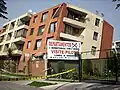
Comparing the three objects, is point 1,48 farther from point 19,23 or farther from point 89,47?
point 89,47

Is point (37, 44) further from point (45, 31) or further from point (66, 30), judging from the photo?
point (66, 30)

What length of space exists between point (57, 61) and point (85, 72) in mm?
5116

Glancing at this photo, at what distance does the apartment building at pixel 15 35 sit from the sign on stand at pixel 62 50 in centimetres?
2712

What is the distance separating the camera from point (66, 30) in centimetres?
4462

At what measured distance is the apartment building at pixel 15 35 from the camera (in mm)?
58250

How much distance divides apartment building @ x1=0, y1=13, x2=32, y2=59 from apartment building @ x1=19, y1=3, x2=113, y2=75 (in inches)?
177

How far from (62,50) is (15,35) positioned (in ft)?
113

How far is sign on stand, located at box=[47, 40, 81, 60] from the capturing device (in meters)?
30.8

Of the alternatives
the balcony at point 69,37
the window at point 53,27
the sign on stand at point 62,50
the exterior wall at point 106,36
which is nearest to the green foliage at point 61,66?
the sign on stand at point 62,50

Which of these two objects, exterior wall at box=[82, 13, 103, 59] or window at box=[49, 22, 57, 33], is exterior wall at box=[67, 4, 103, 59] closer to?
exterior wall at box=[82, 13, 103, 59]

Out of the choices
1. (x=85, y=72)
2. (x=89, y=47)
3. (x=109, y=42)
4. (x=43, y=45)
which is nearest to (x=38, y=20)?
(x=43, y=45)

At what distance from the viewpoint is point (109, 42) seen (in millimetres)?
54219

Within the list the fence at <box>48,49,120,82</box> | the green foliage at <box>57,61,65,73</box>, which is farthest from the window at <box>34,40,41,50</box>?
the green foliage at <box>57,61,65,73</box>

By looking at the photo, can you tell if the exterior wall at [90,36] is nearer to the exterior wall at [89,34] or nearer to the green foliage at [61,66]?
the exterior wall at [89,34]
